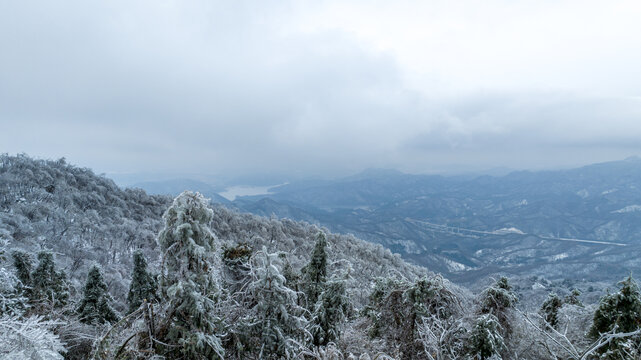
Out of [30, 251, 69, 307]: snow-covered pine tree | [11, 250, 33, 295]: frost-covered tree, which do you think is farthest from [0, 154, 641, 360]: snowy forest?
[11, 250, 33, 295]: frost-covered tree

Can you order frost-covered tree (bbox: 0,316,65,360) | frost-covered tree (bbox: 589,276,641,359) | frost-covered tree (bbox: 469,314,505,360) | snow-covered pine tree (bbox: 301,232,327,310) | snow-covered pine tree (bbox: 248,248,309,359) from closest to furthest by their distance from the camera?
frost-covered tree (bbox: 0,316,65,360), snow-covered pine tree (bbox: 248,248,309,359), frost-covered tree (bbox: 469,314,505,360), frost-covered tree (bbox: 589,276,641,359), snow-covered pine tree (bbox: 301,232,327,310)

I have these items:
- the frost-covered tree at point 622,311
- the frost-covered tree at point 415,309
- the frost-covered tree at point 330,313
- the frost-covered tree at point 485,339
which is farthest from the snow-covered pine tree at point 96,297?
the frost-covered tree at point 622,311

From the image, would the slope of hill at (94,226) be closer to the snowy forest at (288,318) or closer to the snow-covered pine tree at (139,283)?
the snow-covered pine tree at (139,283)

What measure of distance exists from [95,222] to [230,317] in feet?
244

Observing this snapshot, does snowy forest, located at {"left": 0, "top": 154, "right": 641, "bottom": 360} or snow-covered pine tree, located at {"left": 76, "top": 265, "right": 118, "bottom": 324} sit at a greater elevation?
snowy forest, located at {"left": 0, "top": 154, "right": 641, "bottom": 360}

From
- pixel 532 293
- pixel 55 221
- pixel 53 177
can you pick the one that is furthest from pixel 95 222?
pixel 532 293

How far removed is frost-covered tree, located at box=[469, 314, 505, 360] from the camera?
22.5 feet

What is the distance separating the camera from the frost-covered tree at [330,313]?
27.7 feet

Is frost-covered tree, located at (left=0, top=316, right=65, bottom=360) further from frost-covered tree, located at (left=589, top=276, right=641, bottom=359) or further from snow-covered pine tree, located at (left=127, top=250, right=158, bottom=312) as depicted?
snow-covered pine tree, located at (left=127, top=250, right=158, bottom=312)

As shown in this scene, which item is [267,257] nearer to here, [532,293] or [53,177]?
[53,177]

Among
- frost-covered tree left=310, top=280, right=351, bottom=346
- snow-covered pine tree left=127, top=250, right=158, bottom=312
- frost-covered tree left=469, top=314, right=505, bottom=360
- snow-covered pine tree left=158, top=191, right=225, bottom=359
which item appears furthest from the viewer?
snow-covered pine tree left=127, top=250, right=158, bottom=312

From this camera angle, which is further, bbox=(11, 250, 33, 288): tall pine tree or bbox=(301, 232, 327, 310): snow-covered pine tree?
bbox=(11, 250, 33, 288): tall pine tree

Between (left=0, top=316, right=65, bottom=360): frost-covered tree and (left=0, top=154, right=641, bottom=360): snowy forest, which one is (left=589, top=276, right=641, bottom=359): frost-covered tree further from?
(left=0, top=316, right=65, bottom=360): frost-covered tree

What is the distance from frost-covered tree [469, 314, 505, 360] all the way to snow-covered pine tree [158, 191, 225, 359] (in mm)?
5958
